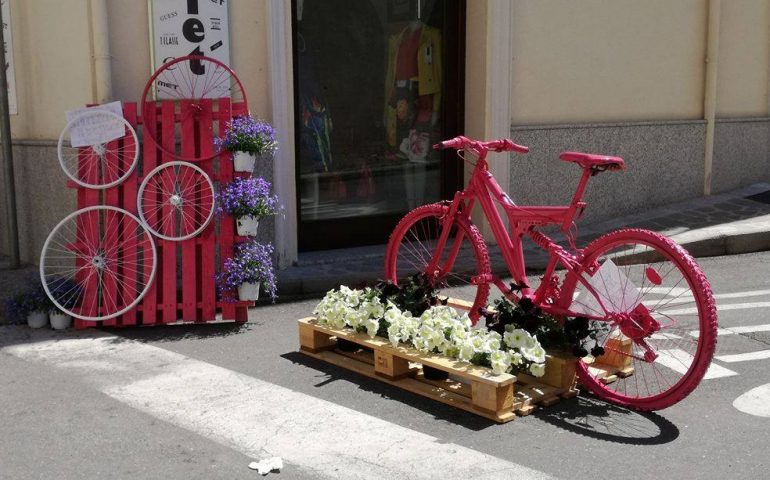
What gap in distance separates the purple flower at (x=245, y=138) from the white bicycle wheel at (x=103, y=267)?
845 millimetres

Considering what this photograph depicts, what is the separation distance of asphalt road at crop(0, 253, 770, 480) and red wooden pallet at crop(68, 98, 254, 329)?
57cm

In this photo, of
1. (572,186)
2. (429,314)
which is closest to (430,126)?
(572,186)

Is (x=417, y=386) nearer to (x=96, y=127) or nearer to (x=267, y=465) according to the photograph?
(x=267, y=465)

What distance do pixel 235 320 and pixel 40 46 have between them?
3.28m

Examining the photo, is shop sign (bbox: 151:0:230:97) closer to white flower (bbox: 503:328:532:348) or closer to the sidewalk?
the sidewalk

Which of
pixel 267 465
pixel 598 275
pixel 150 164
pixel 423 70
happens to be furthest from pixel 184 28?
pixel 267 465

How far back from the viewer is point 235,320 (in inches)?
259

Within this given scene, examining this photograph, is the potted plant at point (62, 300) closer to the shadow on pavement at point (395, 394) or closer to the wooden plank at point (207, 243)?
the wooden plank at point (207, 243)

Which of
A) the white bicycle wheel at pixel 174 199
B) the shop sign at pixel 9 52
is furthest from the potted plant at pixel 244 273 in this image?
the shop sign at pixel 9 52

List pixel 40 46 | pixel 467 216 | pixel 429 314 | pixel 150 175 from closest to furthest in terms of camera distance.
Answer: pixel 429 314
pixel 467 216
pixel 150 175
pixel 40 46

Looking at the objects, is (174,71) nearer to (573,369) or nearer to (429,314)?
(429,314)

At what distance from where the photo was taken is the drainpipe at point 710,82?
10852 mm

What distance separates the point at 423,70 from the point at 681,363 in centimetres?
508

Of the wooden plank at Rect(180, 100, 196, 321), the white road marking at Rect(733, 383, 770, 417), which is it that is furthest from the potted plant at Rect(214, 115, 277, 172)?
the white road marking at Rect(733, 383, 770, 417)
